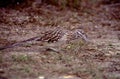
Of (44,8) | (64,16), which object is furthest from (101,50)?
(44,8)

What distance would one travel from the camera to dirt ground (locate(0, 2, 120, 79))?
3412 mm

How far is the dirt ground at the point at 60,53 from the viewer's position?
341 centimetres

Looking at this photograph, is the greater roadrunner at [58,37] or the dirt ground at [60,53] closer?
the dirt ground at [60,53]

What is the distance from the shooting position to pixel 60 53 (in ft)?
13.4

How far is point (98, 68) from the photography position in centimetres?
360

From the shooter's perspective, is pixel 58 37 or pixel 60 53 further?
pixel 58 37

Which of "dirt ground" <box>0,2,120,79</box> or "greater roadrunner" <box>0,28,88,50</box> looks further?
"greater roadrunner" <box>0,28,88,50</box>

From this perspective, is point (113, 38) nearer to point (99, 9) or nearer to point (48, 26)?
point (48, 26)

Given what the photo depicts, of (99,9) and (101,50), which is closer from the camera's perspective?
(101,50)

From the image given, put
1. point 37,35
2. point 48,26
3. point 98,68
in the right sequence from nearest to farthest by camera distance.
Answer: point 98,68
point 37,35
point 48,26

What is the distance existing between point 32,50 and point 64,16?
240 cm

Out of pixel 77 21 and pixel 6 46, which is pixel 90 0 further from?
pixel 6 46

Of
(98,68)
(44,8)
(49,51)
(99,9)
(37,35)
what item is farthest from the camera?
(99,9)

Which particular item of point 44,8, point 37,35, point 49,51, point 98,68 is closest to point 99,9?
point 44,8
